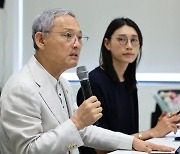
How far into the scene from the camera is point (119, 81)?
2.27 meters

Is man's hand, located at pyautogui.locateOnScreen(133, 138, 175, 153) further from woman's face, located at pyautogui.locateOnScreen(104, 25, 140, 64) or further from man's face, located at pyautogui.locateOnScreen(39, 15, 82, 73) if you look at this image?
woman's face, located at pyautogui.locateOnScreen(104, 25, 140, 64)

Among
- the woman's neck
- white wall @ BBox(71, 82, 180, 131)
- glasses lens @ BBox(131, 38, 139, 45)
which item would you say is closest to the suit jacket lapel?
the woman's neck

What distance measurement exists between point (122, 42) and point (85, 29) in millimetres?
1258

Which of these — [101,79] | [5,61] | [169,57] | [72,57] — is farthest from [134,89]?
[5,61]

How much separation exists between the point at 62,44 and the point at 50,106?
271 millimetres

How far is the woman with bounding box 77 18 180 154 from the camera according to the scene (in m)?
2.14

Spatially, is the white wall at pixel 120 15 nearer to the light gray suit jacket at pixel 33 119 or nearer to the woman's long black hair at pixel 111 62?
the woman's long black hair at pixel 111 62

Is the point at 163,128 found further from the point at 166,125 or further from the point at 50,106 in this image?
the point at 50,106

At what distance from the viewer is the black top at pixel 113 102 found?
7.00ft

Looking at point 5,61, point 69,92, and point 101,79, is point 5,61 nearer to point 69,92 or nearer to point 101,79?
point 101,79

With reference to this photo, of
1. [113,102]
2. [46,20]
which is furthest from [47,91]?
[113,102]

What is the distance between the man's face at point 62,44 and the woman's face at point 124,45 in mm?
764

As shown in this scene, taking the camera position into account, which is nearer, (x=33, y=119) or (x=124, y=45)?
(x=33, y=119)

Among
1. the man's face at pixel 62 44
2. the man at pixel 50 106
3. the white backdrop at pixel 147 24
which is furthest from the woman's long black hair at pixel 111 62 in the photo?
the white backdrop at pixel 147 24
